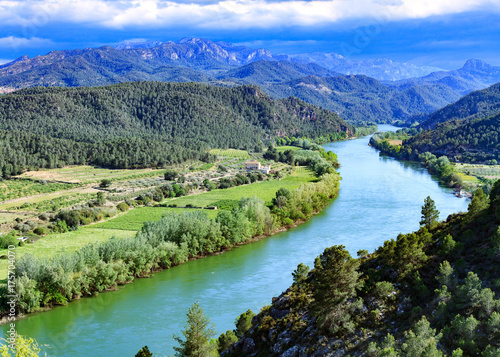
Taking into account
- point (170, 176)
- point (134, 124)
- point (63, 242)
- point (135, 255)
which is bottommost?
point (135, 255)

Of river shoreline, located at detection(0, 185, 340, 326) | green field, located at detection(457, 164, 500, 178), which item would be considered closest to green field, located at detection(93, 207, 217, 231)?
river shoreline, located at detection(0, 185, 340, 326)

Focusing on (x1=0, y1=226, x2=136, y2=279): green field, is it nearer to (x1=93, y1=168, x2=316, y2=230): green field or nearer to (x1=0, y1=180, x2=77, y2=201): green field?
(x1=93, y1=168, x2=316, y2=230): green field

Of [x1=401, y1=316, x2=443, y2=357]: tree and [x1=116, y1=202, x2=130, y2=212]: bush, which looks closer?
[x1=401, y1=316, x2=443, y2=357]: tree

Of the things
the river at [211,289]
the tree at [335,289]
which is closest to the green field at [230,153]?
the river at [211,289]

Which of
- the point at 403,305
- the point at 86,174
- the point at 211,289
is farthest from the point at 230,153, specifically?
the point at 403,305

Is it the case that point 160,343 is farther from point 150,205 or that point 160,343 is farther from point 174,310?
point 150,205

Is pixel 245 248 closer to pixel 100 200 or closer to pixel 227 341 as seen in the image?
pixel 227 341

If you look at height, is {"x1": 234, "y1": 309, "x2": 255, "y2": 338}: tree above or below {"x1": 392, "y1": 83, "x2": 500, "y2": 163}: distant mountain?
below
